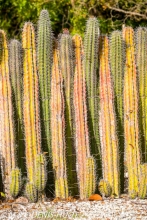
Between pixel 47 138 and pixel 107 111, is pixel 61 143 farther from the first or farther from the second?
pixel 107 111

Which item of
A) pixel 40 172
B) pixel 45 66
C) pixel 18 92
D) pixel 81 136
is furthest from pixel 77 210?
pixel 45 66

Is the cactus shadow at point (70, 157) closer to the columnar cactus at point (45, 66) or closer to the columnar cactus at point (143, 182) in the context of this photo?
the columnar cactus at point (45, 66)

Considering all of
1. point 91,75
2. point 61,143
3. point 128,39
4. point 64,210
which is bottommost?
point 64,210

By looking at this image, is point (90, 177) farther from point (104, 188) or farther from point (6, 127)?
point (6, 127)

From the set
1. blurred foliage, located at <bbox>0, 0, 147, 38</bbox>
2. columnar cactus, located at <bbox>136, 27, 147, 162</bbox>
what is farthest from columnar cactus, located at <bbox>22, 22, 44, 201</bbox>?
blurred foliage, located at <bbox>0, 0, 147, 38</bbox>

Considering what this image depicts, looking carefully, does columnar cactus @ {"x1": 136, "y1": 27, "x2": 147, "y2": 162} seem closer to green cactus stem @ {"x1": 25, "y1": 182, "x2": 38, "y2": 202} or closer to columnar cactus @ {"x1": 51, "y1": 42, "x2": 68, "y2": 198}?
columnar cactus @ {"x1": 51, "y1": 42, "x2": 68, "y2": 198}

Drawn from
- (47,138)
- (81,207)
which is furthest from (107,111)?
(81,207)
